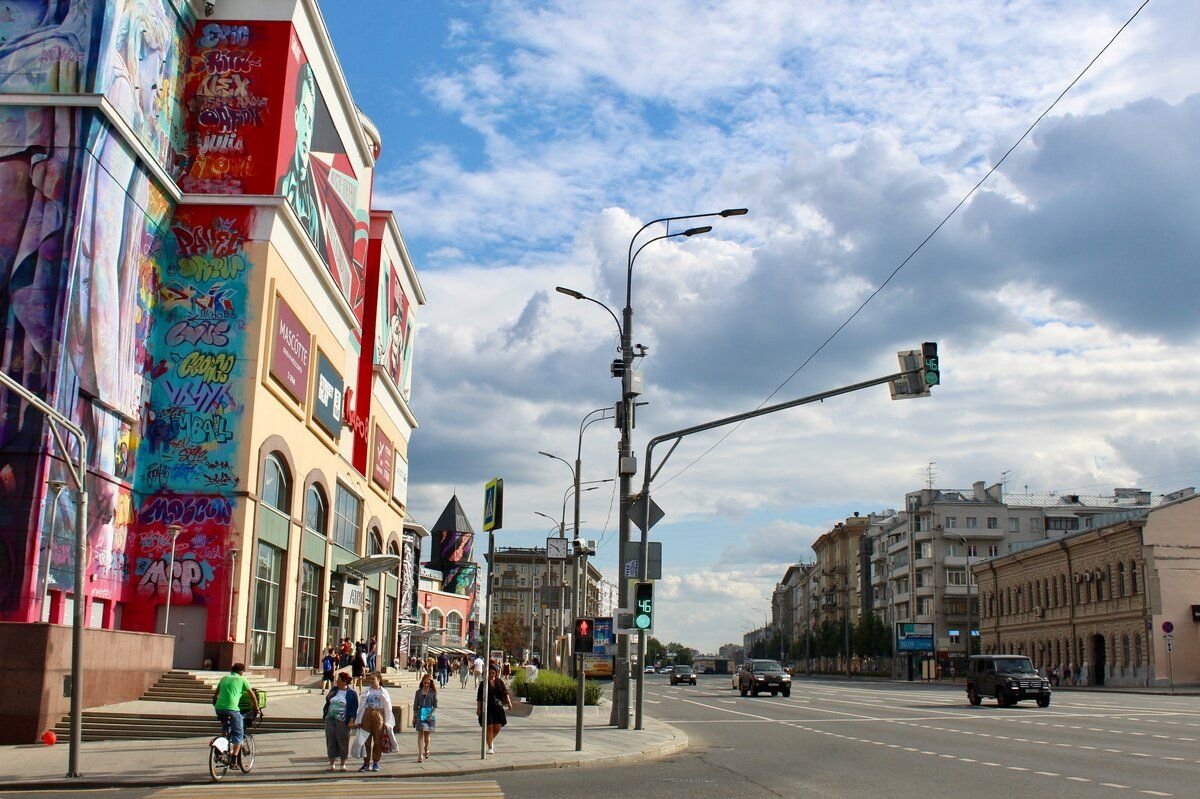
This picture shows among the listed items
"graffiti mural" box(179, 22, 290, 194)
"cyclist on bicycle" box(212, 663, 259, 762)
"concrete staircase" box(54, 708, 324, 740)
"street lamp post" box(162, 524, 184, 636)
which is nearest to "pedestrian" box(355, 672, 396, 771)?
"cyclist on bicycle" box(212, 663, 259, 762)

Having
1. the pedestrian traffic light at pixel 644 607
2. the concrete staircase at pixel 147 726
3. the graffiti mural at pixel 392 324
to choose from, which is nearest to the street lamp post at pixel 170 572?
the concrete staircase at pixel 147 726

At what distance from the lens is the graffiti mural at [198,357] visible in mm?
36500

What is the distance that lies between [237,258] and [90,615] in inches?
503

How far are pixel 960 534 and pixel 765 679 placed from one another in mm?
61464

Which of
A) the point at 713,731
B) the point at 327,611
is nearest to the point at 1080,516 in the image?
the point at 327,611

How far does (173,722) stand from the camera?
26.1 meters

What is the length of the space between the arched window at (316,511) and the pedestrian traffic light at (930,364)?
31.6m

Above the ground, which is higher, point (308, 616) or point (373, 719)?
point (308, 616)

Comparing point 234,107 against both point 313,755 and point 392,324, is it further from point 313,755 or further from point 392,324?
point 392,324

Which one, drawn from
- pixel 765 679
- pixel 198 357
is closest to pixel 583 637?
pixel 198 357

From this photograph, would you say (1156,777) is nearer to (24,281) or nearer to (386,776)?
(386,776)

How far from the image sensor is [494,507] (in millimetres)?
19719

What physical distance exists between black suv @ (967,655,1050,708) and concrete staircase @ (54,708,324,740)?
22908mm

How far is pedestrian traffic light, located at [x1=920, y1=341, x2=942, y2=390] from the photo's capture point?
63.8 feet
